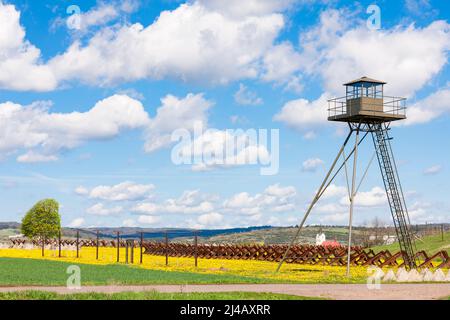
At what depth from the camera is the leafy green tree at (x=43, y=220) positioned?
364 ft

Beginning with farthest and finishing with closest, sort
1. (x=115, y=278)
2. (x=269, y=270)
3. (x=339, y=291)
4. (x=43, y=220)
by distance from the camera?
(x=43, y=220) < (x=269, y=270) < (x=115, y=278) < (x=339, y=291)

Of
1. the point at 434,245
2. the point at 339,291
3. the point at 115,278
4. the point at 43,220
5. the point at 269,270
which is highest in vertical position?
the point at 43,220

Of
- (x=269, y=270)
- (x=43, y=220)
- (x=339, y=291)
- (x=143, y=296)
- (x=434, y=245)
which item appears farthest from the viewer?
(x=43, y=220)

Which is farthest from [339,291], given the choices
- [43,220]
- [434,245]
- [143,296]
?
[43,220]

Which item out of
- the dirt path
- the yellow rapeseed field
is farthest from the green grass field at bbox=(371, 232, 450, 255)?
the dirt path

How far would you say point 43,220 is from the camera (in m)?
112

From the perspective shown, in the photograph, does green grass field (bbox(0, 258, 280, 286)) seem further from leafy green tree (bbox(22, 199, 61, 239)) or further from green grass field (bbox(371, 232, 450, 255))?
leafy green tree (bbox(22, 199, 61, 239))

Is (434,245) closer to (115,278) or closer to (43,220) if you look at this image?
(115,278)

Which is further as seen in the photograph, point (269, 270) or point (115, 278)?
point (269, 270)

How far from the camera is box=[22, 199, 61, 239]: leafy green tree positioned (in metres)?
111

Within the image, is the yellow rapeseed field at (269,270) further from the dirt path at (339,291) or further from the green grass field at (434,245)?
the green grass field at (434,245)

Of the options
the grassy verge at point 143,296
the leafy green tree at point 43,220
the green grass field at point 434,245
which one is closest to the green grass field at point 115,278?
the grassy verge at point 143,296
